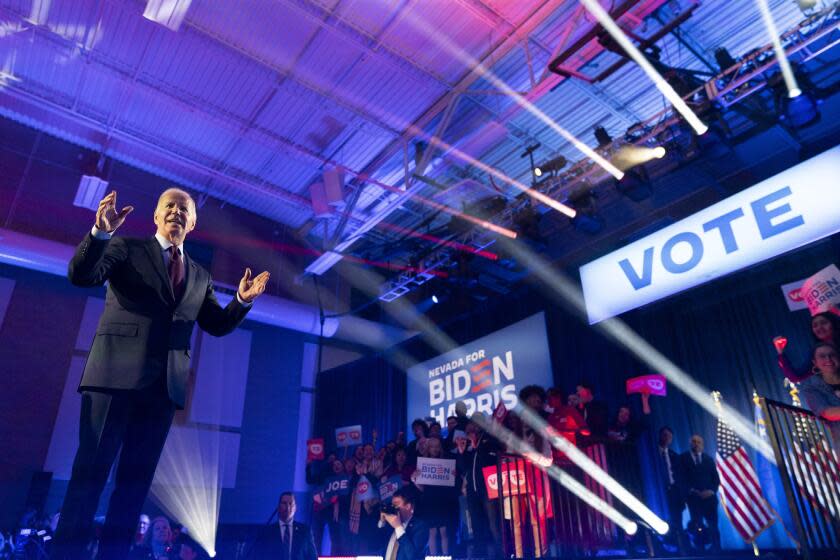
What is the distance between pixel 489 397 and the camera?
8258 mm

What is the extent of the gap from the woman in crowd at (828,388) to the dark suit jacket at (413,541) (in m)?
3.28

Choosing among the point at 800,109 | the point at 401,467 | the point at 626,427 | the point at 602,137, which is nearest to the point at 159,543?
the point at 401,467

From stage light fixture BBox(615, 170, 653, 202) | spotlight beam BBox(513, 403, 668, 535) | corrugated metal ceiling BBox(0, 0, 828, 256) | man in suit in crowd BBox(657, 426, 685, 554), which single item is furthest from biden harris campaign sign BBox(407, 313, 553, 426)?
spotlight beam BBox(513, 403, 668, 535)

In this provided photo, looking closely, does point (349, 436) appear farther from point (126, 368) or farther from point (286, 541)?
point (126, 368)

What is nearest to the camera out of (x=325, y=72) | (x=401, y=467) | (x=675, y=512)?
(x=675, y=512)

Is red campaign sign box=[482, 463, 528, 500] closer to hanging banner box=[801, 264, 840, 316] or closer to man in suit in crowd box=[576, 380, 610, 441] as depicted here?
man in suit in crowd box=[576, 380, 610, 441]

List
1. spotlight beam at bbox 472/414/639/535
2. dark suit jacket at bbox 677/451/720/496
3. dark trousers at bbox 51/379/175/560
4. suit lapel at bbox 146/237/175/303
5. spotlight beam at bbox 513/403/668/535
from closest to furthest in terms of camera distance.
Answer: dark trousers at bbox 51/379/175/560, suit lapel at bbox 146/237/175/303, spotlight beam at bbox 472/414/639/535, spotlight beam at bbox 513/403/668/535, dark suit jacket at bbox 677/451/720/496

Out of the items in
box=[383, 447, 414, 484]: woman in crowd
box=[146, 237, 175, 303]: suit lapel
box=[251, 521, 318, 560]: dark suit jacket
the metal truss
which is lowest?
box=[251, 521, 318, 560]: dark suit jacket

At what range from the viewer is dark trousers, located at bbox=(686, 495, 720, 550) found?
5359 mm

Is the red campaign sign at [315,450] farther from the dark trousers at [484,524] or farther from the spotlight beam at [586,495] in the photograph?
the spotlight beam at [586,495]

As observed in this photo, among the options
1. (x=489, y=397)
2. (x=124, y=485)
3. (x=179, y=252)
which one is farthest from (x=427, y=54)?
(x=124, y=485)

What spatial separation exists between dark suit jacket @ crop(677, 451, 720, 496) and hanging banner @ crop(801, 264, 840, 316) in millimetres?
2125

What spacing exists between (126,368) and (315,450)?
27.4 feet

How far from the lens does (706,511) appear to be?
5402 mm
